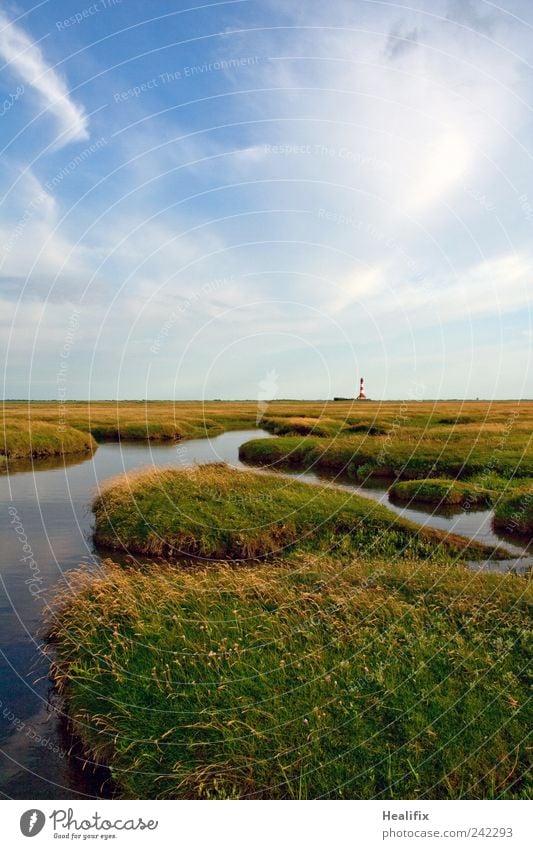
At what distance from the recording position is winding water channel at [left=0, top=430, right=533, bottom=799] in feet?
34.4

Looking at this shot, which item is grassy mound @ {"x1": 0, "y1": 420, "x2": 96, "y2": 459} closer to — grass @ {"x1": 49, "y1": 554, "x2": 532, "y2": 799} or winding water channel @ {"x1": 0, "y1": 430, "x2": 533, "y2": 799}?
winding water channel @ {"x1": 0, "y1": 430, "x2": 533, "y2": 799}

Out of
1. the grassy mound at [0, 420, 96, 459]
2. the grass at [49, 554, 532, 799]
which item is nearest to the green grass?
the grassy mound at [0, 420, 96, 459]

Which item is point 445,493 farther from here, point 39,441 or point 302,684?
point 39,441

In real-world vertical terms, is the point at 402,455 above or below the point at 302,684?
above

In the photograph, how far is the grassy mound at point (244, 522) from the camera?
2344 cm

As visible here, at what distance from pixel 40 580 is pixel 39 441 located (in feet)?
154

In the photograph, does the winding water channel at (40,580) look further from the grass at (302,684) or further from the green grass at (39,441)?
the green grass at (39,441)

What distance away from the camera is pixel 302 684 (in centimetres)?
1135

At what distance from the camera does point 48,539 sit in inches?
1047

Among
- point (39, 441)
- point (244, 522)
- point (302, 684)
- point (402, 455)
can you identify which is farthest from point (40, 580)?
point (39, 441)

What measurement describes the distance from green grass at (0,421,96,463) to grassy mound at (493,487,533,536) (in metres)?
48.4

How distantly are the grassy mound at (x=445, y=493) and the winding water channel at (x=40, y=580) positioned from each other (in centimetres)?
147
